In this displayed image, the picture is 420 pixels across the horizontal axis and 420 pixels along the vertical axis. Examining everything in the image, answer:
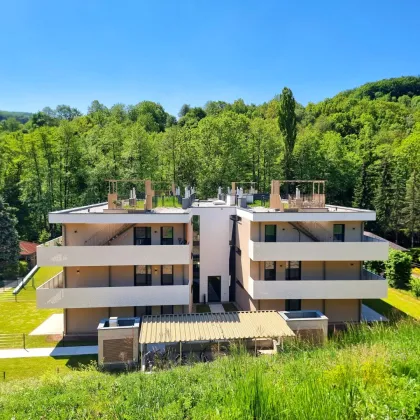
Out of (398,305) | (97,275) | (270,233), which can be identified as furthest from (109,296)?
(398,305)

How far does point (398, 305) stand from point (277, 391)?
922 inches

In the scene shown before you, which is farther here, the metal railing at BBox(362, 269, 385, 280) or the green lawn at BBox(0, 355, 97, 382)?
the metal railing at BBox(362, 269, 385, 280)

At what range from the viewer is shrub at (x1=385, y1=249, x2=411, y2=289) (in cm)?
2872

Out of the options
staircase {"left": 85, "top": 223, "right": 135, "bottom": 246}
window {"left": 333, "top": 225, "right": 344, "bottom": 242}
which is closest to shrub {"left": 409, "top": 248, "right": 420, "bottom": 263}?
window {"left": 333, "top": 225, "right": 344, "bottom": 242}

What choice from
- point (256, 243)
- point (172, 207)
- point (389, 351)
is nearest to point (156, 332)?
point (256, 243)

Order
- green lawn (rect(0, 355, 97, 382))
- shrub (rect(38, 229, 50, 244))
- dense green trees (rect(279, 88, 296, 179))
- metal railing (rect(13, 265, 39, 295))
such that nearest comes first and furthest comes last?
green lawn (rect(0, 355, 97, 382)), metal railing (rect(13, 265, 39, 295)), shrub (rect(38, 229, 50, 244)), dense green trees (rect(279, 88, 296, 179))

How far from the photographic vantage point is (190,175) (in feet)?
152

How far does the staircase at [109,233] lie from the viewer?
19844 millimetres

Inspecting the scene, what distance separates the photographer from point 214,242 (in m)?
→ 25.0

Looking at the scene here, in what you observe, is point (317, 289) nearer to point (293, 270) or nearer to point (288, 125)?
point (293, 270)

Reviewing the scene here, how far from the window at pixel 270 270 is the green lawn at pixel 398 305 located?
313 inches

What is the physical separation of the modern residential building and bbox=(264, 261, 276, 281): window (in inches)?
2.3

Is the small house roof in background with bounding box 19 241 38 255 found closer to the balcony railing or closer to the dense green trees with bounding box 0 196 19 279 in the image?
the dense green trees with bounding box 0 196 19 279

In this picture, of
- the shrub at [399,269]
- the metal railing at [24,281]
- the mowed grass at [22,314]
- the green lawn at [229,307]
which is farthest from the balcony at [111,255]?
the shrub at [399,269]
